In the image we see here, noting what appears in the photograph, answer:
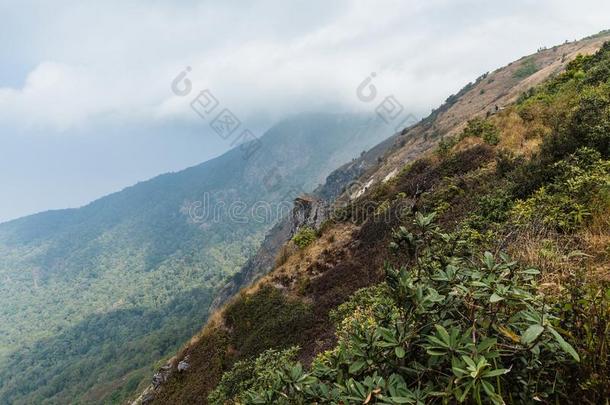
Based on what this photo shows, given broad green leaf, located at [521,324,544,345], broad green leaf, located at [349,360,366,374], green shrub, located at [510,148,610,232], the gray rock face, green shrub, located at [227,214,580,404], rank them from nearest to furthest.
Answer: broad green leaf, located at [521,324,544,345]
green shrub, located at [227,214,580,404]
broad green leaf, located at [349,360,366,374]
green shrub, located at [510,148,610,232]
the gray rock face

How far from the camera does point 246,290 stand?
17344 mm

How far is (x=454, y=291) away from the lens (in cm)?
277

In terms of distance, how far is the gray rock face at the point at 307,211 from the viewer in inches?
1078

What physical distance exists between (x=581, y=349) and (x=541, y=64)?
8944 cm

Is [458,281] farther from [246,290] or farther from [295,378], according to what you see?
[246,290]

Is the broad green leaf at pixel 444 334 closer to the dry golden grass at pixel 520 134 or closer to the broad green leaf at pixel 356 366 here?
the broad green leaf at pixel 356 366

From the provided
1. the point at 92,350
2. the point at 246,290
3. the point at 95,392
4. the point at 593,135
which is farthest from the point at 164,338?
the point at 593,135

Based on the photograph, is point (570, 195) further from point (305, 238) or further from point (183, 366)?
point (183, 366)

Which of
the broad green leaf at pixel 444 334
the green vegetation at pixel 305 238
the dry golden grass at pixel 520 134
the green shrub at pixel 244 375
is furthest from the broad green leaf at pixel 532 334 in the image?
the green vegetation at pixel 305 238

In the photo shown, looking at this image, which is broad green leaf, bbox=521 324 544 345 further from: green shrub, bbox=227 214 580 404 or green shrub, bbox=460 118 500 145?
green shrub, bbox=460 118 500 145

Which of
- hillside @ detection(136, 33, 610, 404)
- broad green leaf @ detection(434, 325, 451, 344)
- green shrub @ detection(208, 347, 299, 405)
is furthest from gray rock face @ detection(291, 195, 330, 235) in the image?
broad green leaf @ detection(434, 325, 451, 344)

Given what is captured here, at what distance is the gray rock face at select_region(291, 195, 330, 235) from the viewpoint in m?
27.4

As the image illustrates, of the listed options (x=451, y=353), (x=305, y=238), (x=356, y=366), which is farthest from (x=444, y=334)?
(x=305, y=238)

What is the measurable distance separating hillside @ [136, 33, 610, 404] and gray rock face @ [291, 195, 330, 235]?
759 cm
